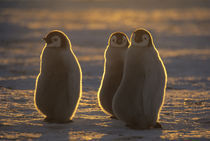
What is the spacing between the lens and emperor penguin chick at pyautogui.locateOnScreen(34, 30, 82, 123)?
626 cm

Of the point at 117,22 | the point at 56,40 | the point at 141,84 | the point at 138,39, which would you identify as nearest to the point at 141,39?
the point at 138,39

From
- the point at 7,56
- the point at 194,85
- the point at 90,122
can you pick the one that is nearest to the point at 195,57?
the point at 194,85

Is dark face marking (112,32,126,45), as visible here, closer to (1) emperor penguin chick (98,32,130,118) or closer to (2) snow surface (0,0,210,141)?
(1) emperor penguin chick (98,32,130,118)

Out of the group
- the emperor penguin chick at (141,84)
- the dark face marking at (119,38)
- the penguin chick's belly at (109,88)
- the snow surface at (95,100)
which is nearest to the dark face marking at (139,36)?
the emperor penguin chick at (141,84)

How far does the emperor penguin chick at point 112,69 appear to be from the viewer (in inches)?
265

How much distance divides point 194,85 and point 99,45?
10339 millimetres

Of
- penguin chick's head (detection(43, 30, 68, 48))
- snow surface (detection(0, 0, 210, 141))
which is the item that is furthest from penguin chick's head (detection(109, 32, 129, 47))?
snow surface (detection(0, 0, 210, 141))

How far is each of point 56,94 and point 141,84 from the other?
3.97 ft

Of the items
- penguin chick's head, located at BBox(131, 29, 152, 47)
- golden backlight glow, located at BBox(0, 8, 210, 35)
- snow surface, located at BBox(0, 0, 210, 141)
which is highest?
golden backlight glow, located at BBox(0, 8, 210, 35)

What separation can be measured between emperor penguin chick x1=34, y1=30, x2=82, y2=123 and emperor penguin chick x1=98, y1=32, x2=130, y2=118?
55cm

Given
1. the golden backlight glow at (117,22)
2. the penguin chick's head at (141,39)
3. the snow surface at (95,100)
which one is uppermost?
the golden backlight glow at (117,22)

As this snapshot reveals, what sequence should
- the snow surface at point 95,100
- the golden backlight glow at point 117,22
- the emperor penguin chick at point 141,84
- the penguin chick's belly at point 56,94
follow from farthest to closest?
1. the golden backlight glow at point 117,22
2. the penguin chick's belly at point 56,94
3. the emperor penguin chick at point 141,84
4. the snow surface at point 95,100

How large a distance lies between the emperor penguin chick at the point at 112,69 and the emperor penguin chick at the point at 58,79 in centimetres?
55

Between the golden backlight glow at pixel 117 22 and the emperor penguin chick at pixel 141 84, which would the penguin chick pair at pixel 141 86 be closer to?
the emperor penguin chick at pixel 141 84
